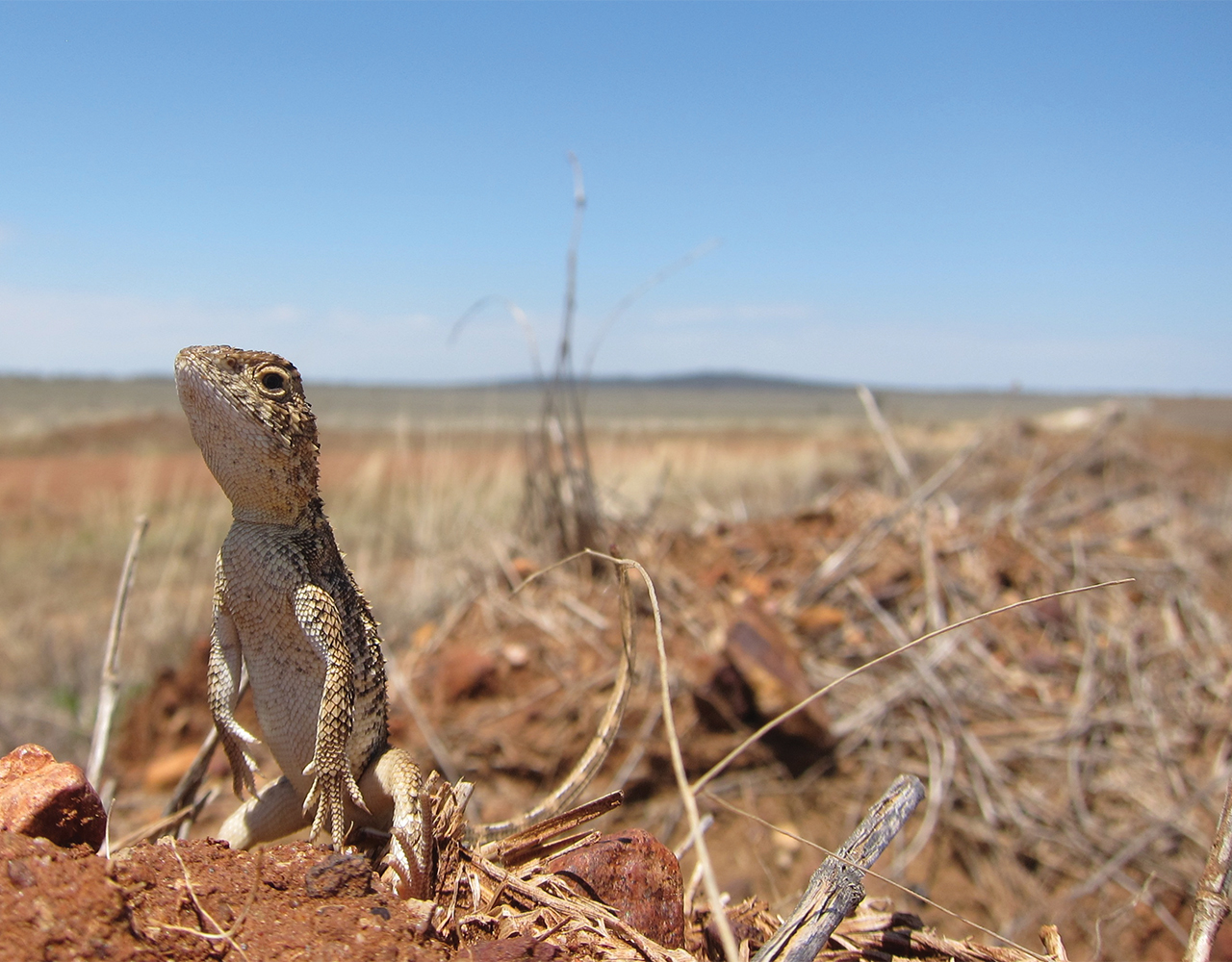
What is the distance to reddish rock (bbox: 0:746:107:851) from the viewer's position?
167 centimetres

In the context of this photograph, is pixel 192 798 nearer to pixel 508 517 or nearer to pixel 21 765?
pixel 21 765

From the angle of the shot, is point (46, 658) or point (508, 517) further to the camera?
point (508, 517)

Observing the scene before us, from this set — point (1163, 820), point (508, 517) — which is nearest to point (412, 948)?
point (1163, 820)

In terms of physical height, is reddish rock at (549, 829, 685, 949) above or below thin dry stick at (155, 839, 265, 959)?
below

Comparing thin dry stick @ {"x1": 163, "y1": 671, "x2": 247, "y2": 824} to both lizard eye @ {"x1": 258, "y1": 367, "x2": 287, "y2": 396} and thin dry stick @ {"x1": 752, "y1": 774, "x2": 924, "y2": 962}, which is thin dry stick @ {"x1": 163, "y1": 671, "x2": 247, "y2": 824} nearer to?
lizard eye @ {"x1": 258, "y1": 367, "x2": 287, "y2": 396}

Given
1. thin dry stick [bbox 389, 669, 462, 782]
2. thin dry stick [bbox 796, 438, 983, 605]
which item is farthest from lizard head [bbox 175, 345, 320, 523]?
thin dry stick [bbox 796, 438, 983, 605]

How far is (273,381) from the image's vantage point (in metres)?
1.90

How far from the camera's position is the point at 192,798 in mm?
2633

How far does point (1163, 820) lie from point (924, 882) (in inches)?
53.8

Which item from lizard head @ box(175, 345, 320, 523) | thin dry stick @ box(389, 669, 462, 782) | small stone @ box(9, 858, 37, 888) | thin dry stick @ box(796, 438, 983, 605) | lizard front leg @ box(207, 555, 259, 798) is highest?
lizard head @ box(175, 345, 320, 523)

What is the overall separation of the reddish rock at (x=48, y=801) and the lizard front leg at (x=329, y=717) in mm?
393

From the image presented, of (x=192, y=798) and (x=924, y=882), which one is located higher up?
(x=192, y=798)

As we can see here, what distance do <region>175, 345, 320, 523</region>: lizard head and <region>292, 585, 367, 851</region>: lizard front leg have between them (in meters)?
0.21

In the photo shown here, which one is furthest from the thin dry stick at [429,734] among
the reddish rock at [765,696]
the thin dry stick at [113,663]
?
the thin dry stick at [113,663]
